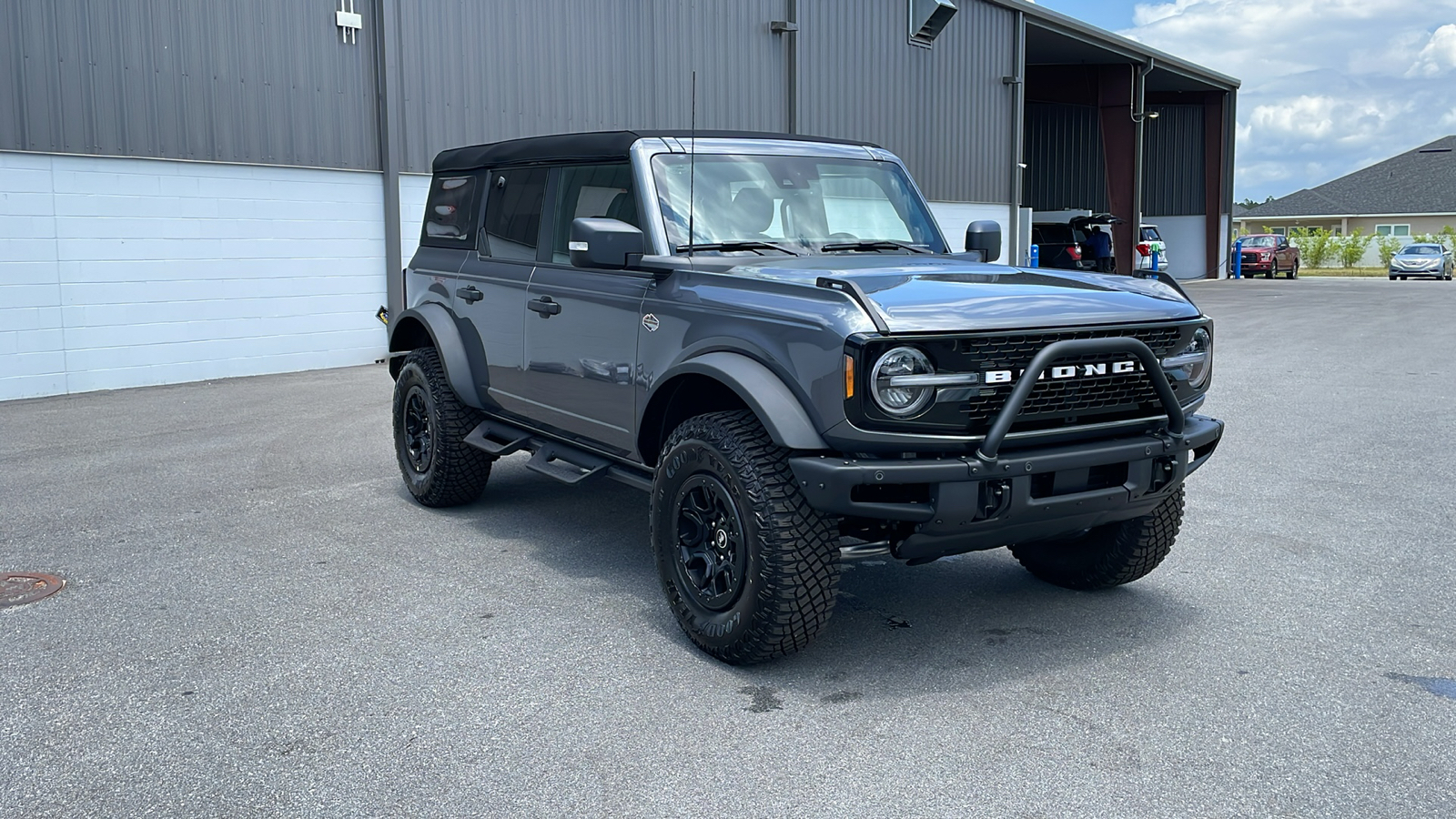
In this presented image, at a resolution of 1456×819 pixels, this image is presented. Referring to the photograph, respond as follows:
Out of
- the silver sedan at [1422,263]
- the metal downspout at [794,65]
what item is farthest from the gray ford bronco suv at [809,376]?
the silver sedan at [1422,263]

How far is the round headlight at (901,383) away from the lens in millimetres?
3885

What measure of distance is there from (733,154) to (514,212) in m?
1.37

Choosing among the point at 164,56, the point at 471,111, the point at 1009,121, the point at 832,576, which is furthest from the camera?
the point at 1009,121

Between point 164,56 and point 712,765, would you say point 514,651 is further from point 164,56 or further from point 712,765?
point 164,56

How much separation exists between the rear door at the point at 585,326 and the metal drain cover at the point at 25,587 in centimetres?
224

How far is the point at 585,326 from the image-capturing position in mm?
5410

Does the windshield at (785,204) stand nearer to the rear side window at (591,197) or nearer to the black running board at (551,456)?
the rear side window at (591,197)

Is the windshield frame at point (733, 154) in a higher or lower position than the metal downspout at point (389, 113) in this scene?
lower

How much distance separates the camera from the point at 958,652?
14.8ft

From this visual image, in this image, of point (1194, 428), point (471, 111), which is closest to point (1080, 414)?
point (1194, 428)

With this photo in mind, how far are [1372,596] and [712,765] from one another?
125 inches

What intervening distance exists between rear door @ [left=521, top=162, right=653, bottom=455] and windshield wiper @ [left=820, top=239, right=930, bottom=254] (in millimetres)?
873

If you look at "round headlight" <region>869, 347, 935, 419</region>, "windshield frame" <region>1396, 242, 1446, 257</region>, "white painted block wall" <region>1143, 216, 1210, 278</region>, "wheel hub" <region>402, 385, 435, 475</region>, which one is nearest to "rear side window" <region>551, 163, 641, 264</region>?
"wheel hub" <region>402, 385, 435, 475</region>

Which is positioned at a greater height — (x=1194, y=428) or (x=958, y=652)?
(x=1194, y=428)
